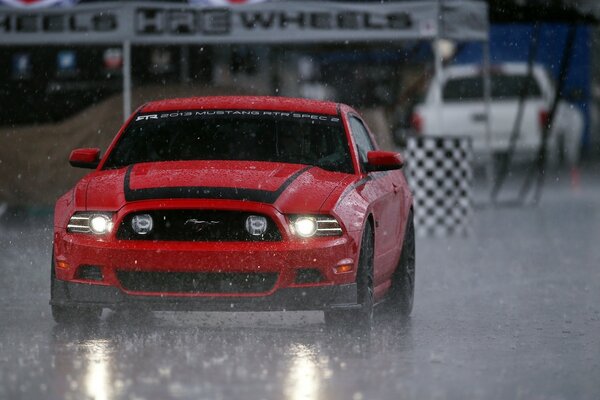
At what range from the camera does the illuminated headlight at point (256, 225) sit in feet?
28.4

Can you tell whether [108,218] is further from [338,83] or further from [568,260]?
[338,83]

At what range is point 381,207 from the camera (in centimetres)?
967

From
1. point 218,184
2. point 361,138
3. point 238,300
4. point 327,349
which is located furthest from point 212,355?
point 361,138

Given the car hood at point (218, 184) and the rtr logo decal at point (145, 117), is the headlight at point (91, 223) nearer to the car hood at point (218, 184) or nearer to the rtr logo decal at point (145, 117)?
the car hood at point (218, 184)

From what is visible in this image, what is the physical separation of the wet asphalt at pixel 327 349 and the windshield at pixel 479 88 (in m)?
15.8

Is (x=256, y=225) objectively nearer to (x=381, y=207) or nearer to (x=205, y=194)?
(x=205, y=194)

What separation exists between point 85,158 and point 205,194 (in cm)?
148

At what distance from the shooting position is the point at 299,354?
8297 millimetres

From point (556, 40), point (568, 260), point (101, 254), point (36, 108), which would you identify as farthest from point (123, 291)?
point (556, 40)

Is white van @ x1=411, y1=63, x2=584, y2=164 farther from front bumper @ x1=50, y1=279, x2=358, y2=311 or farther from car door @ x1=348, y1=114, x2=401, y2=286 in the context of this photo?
front bumper @ x1=50, y1=279, x2=358, y2=311

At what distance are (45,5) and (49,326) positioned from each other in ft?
33.1

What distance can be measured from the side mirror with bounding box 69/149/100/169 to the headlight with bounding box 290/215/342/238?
71.6 inches

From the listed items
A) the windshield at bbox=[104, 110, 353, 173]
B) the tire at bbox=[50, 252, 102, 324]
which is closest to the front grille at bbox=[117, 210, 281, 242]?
the tire at bbox=[50, 252, 102, 324]

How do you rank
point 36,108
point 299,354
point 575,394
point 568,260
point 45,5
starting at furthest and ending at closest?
point 36,108 → point 45,5 → point 568,260 → point 299,354 → point 575,394
